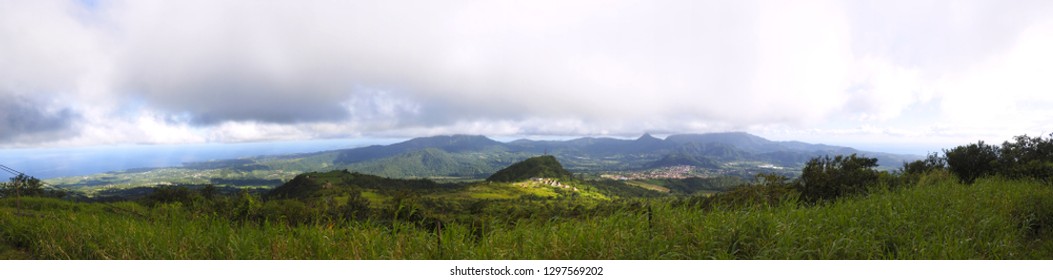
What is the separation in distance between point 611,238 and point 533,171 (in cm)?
14203

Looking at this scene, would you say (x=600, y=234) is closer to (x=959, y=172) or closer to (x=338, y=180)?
(x=959, y=172)

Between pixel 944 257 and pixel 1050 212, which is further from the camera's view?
pixel 1050 212

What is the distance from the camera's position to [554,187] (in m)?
110

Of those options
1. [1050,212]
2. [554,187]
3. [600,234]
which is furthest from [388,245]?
[554,187]

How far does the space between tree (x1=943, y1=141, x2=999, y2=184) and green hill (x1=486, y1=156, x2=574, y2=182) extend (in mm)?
120334

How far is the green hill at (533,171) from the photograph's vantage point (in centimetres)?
13825

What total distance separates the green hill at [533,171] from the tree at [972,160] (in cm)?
12033

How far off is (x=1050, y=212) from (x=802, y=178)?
5.73m

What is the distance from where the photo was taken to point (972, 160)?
14.2m

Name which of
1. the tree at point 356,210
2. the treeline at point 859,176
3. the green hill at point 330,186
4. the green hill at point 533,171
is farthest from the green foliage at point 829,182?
the green hill at point 533,171

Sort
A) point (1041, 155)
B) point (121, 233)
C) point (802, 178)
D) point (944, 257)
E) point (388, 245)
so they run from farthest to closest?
point (1041, 155), point (802, 178), point (121, 233), point (388, 245), point (944, 257)

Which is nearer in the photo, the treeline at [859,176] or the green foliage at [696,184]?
the treeline at [859,176]

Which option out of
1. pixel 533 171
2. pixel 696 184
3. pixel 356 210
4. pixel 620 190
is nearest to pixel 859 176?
pixel 356 210

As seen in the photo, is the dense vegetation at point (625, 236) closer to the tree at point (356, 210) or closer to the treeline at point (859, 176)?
the treeline at point (859, 176)
